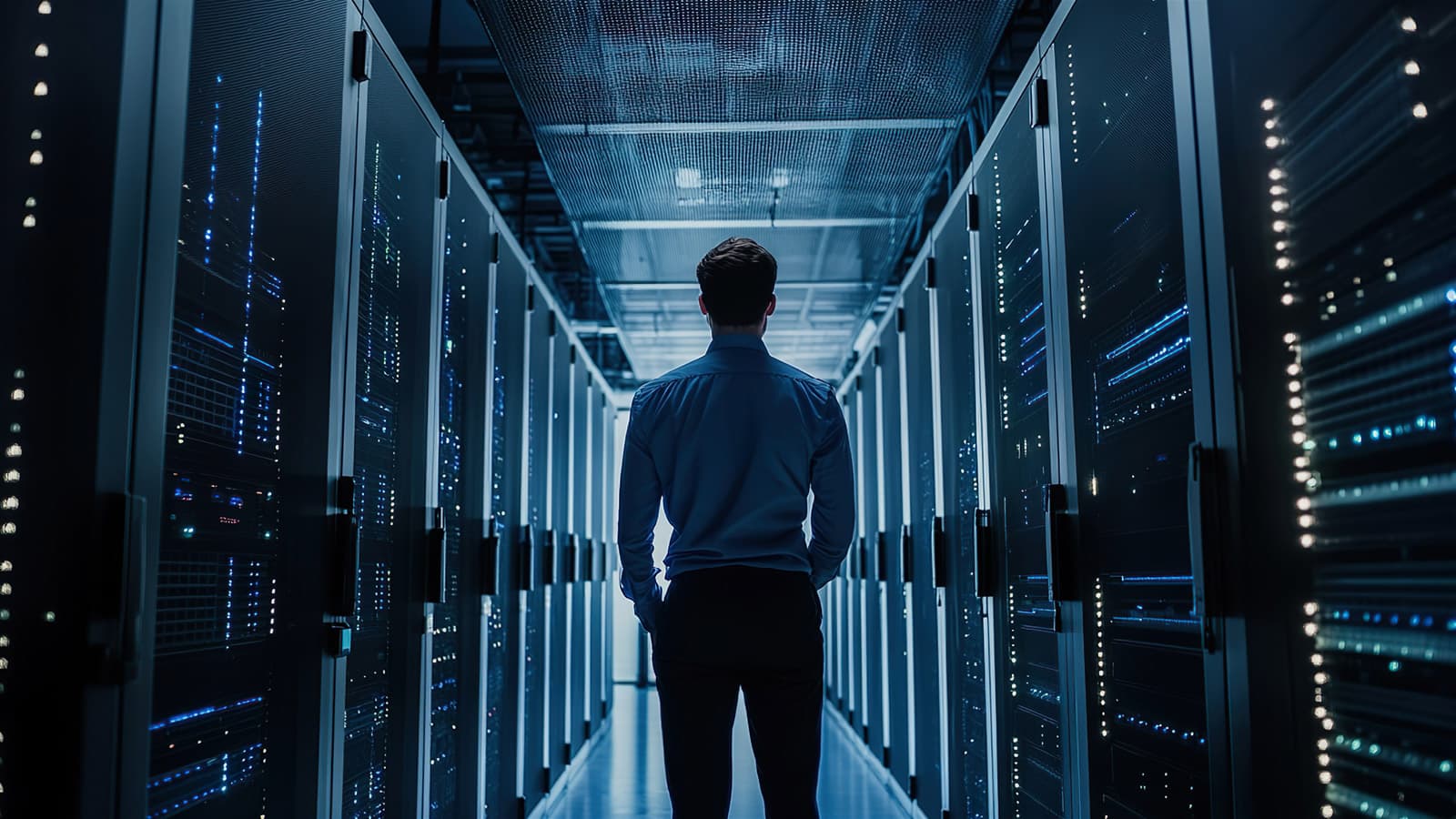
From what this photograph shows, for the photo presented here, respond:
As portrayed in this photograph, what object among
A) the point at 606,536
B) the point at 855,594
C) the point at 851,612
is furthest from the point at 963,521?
the point at 606,536

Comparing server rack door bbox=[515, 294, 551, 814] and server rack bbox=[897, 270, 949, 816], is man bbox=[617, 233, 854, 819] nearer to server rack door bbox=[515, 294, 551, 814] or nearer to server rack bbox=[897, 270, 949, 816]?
server rack bbox=[897, 270, 949, 816]

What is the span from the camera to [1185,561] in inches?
57.7

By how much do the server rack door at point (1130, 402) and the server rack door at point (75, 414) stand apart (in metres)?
1.27

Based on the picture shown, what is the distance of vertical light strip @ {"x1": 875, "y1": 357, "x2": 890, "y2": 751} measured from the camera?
4.84m

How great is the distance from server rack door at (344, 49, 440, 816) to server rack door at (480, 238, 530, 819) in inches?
28.8

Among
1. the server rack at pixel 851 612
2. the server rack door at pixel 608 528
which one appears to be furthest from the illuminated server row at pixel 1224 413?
the server rack door at pixel 608 528

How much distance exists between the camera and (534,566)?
4164 millimetres

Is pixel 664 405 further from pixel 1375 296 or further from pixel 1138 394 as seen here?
pixel 1375 296

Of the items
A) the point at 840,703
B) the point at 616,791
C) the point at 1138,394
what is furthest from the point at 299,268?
the point at 840,703

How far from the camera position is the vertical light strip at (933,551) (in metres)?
3.36

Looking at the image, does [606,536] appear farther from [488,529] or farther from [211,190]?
[211,190]

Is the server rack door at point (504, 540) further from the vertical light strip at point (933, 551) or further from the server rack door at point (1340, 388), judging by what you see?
the server rack door at point (1340, 388)

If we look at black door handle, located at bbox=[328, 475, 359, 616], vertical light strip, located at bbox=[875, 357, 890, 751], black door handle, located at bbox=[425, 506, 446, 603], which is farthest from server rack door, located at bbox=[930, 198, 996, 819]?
black door handle, located at bbox=[328, 475, 359, 616]

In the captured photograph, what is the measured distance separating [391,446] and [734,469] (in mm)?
861
